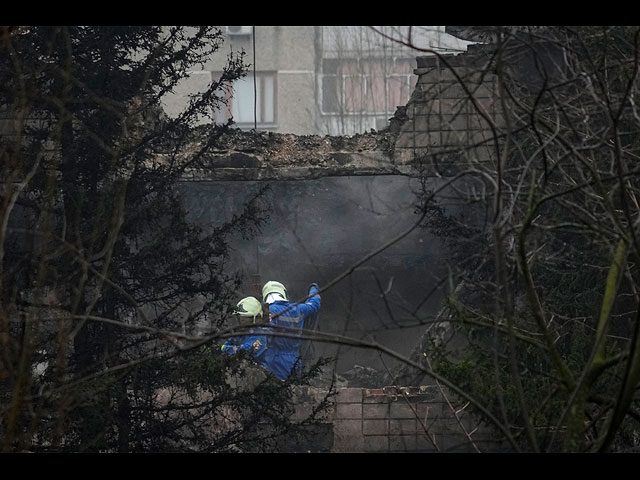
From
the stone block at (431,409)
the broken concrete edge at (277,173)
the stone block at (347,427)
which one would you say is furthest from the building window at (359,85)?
the stone block at (431,409)

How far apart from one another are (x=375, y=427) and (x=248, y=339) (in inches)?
54.4

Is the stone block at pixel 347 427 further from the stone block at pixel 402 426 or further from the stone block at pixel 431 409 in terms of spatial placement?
the stone block at pixel 431 409

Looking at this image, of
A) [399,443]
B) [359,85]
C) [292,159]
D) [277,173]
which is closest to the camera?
[399,443]

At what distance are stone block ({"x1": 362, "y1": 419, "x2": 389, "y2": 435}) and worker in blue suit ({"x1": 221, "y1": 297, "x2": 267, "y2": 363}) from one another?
1.13 metres

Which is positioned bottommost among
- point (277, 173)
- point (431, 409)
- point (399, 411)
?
point (399, 411)

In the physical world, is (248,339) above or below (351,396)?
above

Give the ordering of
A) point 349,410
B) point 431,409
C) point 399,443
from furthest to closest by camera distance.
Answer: point 349,410
point 399,443
point 431,409

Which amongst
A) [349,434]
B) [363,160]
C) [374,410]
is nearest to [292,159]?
[363,160]

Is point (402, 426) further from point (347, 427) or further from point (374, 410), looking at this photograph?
point (347, 427)

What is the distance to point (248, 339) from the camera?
8281 millimetres

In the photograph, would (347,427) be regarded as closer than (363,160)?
Yes

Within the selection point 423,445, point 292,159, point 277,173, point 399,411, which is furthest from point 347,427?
point 292,159
